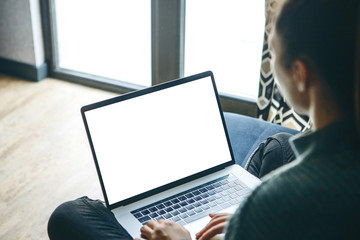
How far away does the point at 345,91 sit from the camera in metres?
0.71

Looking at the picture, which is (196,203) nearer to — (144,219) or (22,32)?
(144,219)

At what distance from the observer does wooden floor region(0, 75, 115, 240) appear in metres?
1.98

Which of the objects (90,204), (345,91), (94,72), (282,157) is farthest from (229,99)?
(345,91)

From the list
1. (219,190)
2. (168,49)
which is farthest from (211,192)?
(168,49)

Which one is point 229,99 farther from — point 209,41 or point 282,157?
point 282,157

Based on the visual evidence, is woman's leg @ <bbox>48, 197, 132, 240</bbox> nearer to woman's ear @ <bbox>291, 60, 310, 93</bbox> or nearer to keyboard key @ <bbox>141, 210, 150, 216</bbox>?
keyboard key @ <bbox>141, 210, 150, 216</bbox>

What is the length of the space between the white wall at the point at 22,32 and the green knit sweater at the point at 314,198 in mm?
2469

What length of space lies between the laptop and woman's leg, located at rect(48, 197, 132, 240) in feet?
0.28

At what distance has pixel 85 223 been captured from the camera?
1.25 meters

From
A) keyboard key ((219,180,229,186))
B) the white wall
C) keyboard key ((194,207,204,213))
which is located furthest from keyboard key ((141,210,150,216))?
the white wall

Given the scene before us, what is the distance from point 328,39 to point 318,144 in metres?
0.15

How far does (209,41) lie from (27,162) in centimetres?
114

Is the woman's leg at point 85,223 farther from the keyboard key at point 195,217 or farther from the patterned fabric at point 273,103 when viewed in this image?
the patterned fabric at point 273,103

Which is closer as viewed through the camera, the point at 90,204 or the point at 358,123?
the point at 358,123
